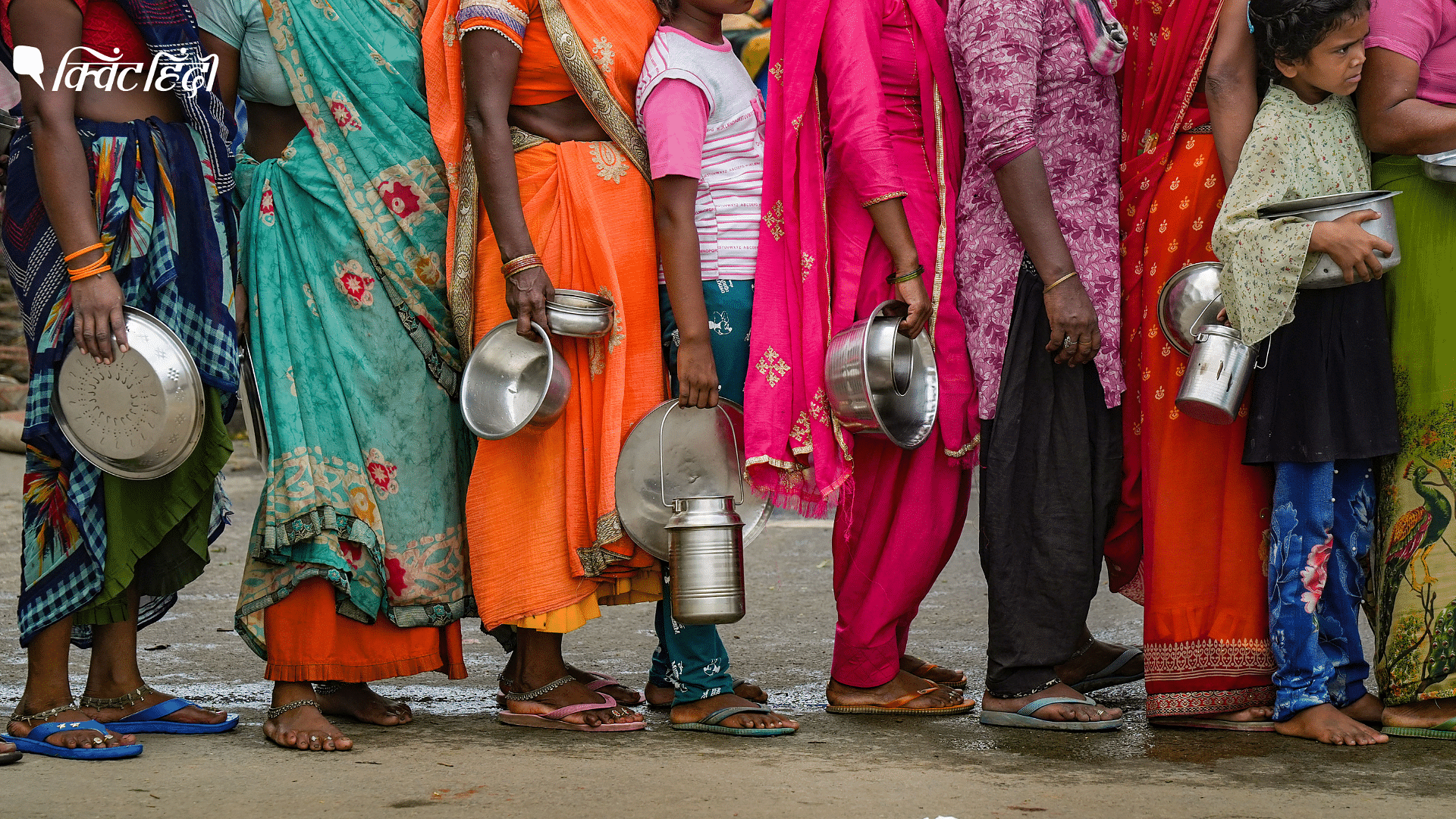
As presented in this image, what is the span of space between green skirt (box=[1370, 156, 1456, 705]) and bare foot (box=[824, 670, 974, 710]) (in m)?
1.05

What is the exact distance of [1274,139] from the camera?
11.3 ft

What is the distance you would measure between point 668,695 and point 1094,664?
1.23 meters

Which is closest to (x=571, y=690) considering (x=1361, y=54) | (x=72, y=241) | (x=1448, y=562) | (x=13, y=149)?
(x=72, y=241)

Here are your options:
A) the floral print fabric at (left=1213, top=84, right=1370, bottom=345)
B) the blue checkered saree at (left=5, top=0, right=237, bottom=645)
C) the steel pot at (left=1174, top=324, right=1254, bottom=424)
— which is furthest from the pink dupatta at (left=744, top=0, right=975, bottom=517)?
the blue checkered saree at (left=5, top=0, right=237, bottom=645)

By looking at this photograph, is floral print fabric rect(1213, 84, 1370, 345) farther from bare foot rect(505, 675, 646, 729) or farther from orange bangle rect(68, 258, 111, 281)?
orange bangle rect(68, 258, 111, 281)

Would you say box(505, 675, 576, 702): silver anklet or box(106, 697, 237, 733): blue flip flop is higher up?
box(505, 675, 576, 702): silver anklet

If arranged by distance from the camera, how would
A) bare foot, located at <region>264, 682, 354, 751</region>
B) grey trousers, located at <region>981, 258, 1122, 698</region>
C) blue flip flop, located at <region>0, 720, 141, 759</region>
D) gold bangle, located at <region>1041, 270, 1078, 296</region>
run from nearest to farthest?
1. blue flip flop, located at <region>0, 720, 141, 759</region>
2. bare foot, located at <region>264, 682, 354, 751</region>
3. gold bangle, located at <region>1041, 270, 1078, 296</region>
4. grey trousers, located at <region>981, 258, 1122, 698</region>

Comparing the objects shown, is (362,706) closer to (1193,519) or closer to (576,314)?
(576,314)

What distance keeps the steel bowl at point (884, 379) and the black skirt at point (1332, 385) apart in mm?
790

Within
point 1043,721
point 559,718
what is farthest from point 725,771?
point 1043,721

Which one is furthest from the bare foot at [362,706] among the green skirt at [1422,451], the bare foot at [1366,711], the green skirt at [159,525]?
the green skirt at [1422,451]

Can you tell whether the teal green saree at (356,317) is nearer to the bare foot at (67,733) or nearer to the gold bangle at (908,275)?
the bare foot at (67,733)

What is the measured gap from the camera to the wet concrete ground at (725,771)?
2.79 meters

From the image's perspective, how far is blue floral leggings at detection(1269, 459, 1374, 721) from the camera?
11.3ft
